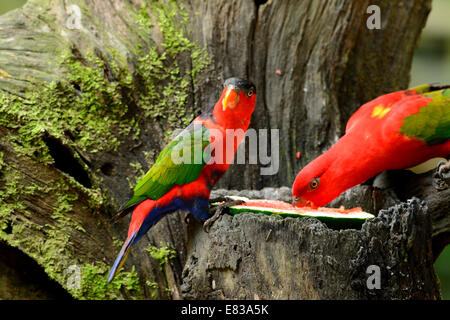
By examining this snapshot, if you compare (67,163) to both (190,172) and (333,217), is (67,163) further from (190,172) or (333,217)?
(333,217)

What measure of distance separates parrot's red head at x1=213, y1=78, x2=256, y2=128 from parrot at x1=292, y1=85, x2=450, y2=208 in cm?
54

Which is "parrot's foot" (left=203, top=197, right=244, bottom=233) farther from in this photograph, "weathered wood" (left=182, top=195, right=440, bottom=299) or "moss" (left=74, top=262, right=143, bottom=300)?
"moss" (left=74, top=262, right=143, bottom=300)

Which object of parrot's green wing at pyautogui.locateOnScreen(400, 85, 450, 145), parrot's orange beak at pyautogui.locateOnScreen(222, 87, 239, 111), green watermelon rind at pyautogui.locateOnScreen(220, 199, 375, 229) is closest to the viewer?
green watermelon rind at pyautogui.locateOnScreen(220, 199, 375, 229)

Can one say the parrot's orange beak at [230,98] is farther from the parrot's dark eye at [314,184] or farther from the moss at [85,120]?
the moss at [85,120]

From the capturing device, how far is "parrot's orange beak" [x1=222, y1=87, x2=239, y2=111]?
2383 millimetres

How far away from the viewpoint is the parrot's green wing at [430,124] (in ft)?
9.17

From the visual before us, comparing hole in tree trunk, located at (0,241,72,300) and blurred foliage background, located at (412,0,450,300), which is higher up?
blurred foliage background, located at (412,0,450,300)

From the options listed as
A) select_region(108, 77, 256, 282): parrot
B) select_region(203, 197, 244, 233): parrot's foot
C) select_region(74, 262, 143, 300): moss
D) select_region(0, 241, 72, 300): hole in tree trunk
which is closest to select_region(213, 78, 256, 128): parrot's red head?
select_region(108, 77, 256, 282): parrot

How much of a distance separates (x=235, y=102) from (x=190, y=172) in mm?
462

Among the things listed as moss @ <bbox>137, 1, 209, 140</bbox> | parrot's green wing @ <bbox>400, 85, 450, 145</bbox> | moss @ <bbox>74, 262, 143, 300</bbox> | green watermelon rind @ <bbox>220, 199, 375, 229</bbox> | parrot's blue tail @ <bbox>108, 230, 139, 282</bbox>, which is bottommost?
moss @ <bbox>74, 262, 143, 300</bbox>

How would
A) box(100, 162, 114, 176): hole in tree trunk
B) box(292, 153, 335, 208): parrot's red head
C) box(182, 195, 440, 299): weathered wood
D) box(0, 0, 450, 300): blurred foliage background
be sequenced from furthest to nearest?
box(0, 0, 450, 300): blurred foliage background → box(100, 162, 114, 176): hole in tree trunk → box(292, 153, 335, 208): parrot's red head → box(182, 195, 440, 299): weathered wood

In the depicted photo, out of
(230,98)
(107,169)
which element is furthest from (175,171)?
(107,169)

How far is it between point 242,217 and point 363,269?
0.64m

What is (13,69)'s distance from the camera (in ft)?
9.46
